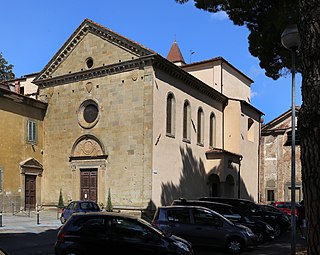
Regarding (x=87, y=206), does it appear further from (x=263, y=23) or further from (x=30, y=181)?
(x=263, y=23)

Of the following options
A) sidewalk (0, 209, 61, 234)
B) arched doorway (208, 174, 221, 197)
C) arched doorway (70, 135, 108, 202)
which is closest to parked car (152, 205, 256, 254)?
sidewalk (0, 209, 61, 234)

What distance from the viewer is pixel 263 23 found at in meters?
13.7

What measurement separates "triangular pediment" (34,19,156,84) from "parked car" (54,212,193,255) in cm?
1770

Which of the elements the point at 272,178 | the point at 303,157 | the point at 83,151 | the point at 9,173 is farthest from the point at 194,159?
the point at 303,157

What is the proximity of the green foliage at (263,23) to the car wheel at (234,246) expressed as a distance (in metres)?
6.17

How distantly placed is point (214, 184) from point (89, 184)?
1001cm

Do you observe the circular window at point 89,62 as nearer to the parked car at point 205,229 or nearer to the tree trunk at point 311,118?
the parked car at point 205,229

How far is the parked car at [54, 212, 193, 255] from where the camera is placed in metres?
9.51

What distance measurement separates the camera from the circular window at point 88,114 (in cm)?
2875

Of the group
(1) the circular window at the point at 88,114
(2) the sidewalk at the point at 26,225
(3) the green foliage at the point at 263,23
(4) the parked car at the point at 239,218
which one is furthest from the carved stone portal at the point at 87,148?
(3) the green foliage at the point at 263,23

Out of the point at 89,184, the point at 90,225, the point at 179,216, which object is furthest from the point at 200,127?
the point at 90,225

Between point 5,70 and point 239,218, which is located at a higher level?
point 5,70

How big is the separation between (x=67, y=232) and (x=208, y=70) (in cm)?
2860

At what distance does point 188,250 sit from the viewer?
33.0ft
